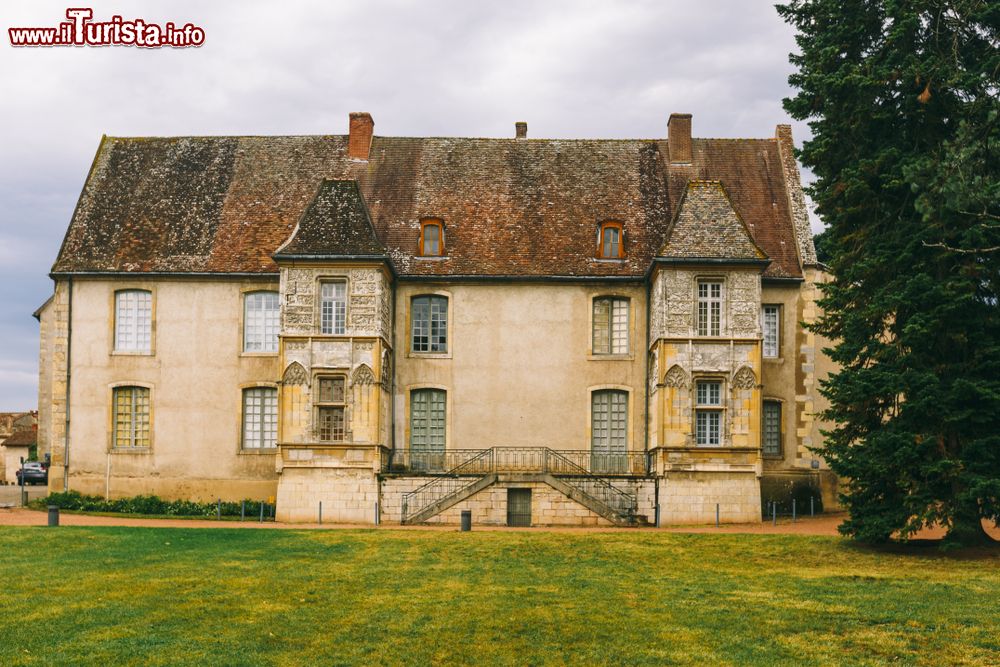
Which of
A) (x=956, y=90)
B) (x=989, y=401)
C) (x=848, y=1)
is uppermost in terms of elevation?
(x=848, y=1)

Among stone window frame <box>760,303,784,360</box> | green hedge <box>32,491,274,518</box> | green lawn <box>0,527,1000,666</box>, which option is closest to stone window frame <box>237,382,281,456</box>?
green hedge <box>32,491,274,518</box>

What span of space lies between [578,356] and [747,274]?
5290 mm

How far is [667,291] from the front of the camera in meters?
28.8

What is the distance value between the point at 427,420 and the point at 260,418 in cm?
→ 490

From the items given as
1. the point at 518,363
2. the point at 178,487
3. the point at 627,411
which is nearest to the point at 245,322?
the point at 178,487

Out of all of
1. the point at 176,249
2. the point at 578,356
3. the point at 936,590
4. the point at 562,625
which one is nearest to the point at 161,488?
the point at 176,249

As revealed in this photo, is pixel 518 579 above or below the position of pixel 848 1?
below

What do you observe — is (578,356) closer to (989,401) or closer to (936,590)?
(989,401)

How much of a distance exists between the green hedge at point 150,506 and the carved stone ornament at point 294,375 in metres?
3.76

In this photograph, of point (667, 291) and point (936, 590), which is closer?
point (936, 590)

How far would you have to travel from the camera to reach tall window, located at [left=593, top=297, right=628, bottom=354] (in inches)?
1211

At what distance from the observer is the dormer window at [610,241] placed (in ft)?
102

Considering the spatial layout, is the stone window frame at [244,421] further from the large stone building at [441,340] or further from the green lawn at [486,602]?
the green lawn at [486,602]

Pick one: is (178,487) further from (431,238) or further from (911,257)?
(911,257)
